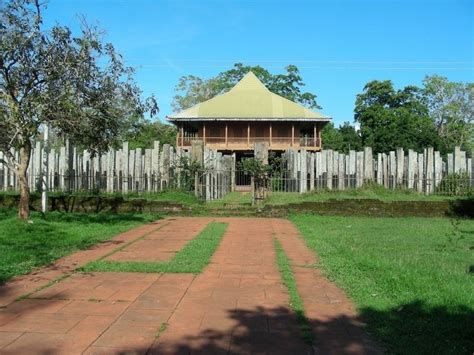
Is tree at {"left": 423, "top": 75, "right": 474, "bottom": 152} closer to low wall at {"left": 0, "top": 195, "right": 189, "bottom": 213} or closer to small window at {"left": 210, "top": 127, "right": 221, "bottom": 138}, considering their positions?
small window at {"left": 210, "top": 127, "right": 221, "bottom": 138}

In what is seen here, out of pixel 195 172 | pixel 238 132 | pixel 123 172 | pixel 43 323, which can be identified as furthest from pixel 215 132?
pixel 43 323

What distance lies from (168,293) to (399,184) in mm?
13380

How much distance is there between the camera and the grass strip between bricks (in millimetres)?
4157

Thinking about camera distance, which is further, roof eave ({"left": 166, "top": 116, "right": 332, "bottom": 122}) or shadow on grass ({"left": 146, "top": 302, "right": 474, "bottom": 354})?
roof eave ({"left": 166, "top": 116, "right": 332, "bottom": 122})

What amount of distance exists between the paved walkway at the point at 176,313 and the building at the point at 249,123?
1192 inches

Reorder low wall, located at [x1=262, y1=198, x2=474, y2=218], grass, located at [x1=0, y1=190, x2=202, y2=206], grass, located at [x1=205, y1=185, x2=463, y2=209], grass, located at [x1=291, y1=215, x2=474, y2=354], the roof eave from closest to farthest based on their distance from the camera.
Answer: grass, located at [x1=291, y1=215, x2=474, y2=354] → low wall, located at [x1=262, y1=198, x2=474, y2=218] → grass, located at [x1=0, y1=190, x2=202, y2=206] → grass, located at [x1=205, y1=185, x2=463, y2=209] → the roof eave

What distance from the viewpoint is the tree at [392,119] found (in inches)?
1702

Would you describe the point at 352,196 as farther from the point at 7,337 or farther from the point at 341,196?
the point at 7,337

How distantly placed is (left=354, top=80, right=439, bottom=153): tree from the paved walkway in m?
38.3

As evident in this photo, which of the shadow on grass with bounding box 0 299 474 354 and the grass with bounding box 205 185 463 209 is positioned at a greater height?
the grass with bounding box 205 185 463 209

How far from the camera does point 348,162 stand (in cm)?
1677

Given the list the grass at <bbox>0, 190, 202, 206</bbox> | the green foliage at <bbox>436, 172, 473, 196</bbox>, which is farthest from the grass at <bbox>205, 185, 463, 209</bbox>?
the green foliage at <bbox>436, 172, 473, 196</bbox>

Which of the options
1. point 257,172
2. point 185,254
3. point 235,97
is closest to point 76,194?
point 257,172

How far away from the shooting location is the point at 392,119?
4544 centimetres
